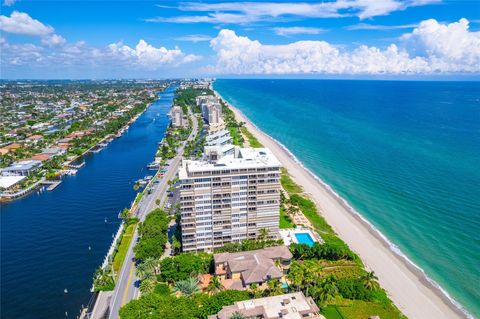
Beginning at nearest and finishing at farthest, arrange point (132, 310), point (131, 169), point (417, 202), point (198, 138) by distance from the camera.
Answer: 1. point (132, 310)
2. point (417, 202)
3. point (131, 169)
4. point (198, 138)

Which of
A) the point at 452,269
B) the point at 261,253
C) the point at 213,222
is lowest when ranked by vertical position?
the point at 452,269

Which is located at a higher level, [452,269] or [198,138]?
[198,138]

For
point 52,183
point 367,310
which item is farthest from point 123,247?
point 52,183

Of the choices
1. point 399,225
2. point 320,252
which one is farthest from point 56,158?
point 399,225

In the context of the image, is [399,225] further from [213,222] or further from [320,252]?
[213,222]

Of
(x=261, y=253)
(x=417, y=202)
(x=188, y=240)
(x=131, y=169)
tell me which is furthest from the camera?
(x=131, y=169)

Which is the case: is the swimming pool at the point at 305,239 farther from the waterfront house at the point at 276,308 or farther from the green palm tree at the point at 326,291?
the waterfront house at the point at 276,308

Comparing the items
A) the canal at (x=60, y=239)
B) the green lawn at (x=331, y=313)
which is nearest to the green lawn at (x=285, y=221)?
the green lawn at (x=331, y=313)

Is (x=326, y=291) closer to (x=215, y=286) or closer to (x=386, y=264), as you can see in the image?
(x=215, y=286)
